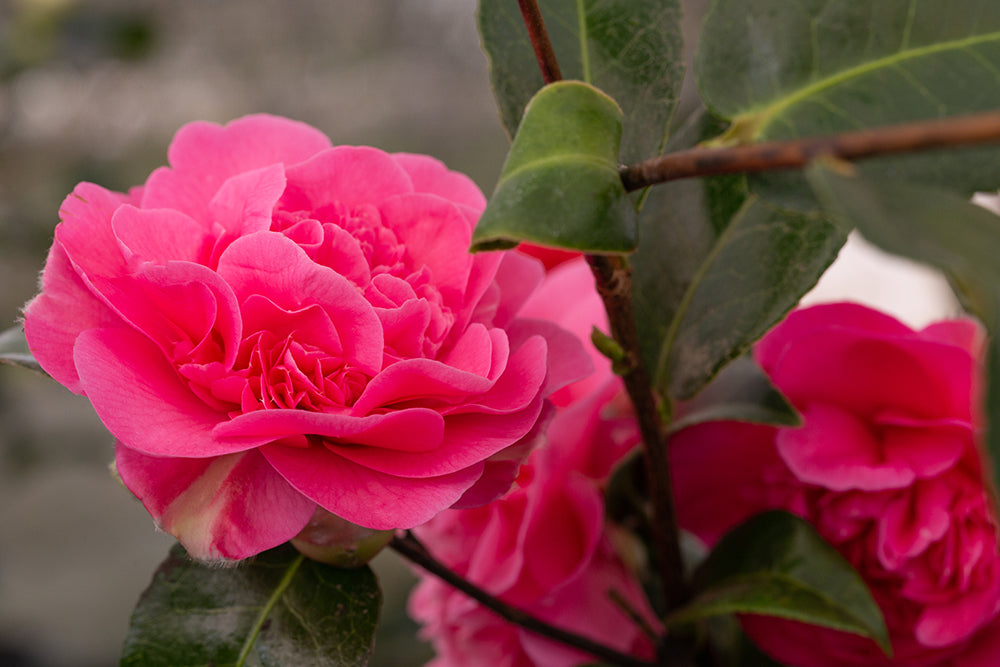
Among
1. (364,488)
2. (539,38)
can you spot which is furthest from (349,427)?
(539,38)

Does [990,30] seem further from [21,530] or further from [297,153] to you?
[21,530]

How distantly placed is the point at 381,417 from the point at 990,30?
0.66 feet

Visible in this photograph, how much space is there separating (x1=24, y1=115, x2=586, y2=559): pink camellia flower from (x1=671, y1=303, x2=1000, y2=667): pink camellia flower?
0.13 meters

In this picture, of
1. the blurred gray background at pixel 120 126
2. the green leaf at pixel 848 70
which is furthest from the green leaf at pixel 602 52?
the blurred gray background at pixel 120 126

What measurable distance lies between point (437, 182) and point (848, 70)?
0.13 m

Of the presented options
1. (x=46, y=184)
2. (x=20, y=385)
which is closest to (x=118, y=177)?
(x=46, y=184)

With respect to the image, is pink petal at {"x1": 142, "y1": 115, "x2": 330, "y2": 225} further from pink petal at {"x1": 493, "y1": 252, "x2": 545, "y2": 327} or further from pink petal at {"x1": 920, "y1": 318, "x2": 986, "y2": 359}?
pink petal at {"x1": 920, "y1": 318, "x2": 986, "y2": 359}

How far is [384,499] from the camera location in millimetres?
225

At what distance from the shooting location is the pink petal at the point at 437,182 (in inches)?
11.4

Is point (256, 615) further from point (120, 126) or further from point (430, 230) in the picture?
point (120, 126)

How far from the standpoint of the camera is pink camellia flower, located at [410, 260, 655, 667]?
34 centimetres

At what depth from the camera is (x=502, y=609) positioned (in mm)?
323

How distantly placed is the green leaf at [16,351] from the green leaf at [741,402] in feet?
0.76

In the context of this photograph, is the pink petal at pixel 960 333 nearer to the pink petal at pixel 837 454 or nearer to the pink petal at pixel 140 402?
the pink petal at pixel 837 454
